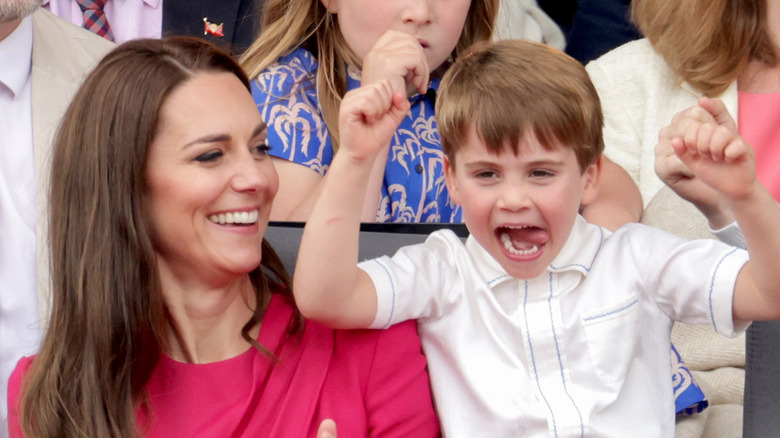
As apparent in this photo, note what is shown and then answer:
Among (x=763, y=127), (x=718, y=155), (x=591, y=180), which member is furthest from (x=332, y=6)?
(x=718, y=155)

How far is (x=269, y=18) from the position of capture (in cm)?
199

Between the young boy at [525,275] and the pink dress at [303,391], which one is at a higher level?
the young boy at [525,275]

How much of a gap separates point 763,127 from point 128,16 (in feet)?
4.79

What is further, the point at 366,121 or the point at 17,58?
the point at 17,58

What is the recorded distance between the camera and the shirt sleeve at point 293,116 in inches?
69.7

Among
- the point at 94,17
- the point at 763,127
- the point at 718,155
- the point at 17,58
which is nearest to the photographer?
the point at 718,155

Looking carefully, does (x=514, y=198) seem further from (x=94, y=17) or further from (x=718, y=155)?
(x=94, y=17)

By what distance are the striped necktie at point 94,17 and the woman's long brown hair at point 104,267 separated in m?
1.16

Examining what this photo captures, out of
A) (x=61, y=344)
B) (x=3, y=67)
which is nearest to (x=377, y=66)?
(x=61, y=344)

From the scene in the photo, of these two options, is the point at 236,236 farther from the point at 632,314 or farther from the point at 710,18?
the point at 710,18

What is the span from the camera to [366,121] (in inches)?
49.9

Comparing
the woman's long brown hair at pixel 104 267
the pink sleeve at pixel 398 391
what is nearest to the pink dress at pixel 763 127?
the pink sleeve at pixel 398 391

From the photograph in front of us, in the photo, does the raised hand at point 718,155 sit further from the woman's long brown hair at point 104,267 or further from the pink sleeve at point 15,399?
the pink sleeve at point 15,399

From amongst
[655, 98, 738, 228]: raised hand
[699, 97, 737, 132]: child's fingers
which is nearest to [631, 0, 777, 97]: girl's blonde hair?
[655, 98, 738, 228]: raised hand
